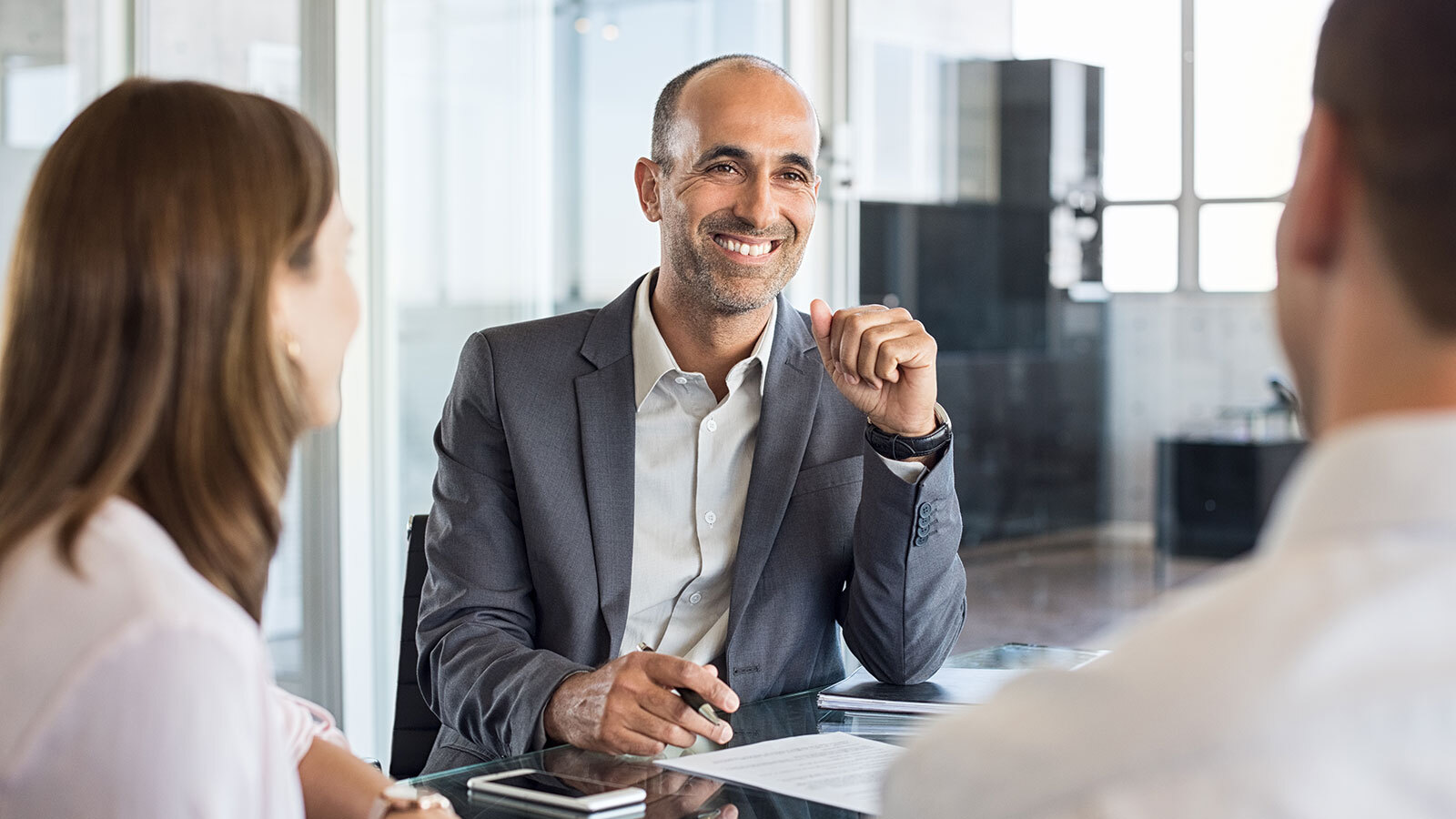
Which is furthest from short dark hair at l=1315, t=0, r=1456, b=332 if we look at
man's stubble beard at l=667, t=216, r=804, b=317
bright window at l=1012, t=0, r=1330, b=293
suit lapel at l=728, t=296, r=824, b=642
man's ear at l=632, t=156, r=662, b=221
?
bright window at l=1012, t=0, r=1330, b=293

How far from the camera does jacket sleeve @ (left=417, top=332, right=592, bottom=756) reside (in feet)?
5.94

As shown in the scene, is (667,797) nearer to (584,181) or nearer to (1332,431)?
(1332,431)

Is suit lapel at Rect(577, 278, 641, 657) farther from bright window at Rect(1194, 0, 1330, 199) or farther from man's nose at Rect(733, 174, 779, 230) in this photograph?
bright window at Rect(1194, 0, 1330, 199)

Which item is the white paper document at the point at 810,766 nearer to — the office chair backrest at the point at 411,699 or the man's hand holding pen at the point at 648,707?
the man's hand holding pen at the point at 648,707

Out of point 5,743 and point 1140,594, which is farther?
point 1140,594

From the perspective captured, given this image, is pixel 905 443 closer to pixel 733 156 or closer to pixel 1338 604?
pixel 733 156

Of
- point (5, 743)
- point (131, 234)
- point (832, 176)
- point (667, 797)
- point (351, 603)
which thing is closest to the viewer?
point (5, 743)

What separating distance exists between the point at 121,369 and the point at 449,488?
1131mm

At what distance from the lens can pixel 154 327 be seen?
0.98 meters

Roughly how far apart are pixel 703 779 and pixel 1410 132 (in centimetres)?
98

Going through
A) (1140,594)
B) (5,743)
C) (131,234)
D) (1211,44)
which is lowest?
(1140,594)

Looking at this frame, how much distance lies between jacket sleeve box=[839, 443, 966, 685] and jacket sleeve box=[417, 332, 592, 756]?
44 centimetres

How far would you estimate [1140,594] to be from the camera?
3850 mm

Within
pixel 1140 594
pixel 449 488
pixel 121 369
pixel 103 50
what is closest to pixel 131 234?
pixel 121 369
